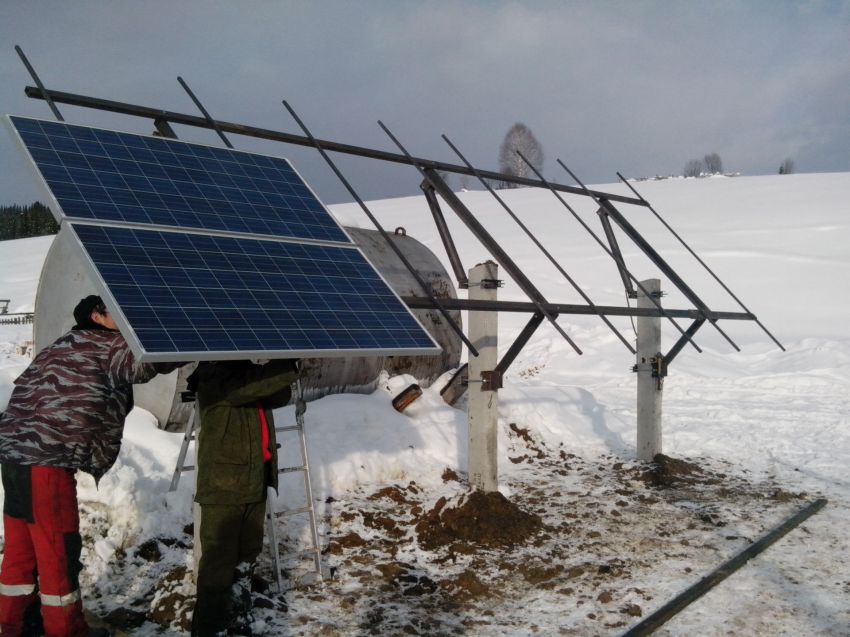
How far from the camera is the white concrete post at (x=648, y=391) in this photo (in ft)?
32.1

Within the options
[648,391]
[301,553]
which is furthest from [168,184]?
[648,391]

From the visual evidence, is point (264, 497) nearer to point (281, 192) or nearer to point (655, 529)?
point (281, 192)

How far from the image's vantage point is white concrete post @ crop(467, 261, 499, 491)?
7336 millimetres

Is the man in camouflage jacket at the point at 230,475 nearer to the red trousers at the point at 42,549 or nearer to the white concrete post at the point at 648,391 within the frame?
the red trousers at the point at 42,549

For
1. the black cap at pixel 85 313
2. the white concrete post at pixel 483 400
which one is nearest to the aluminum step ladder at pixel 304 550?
the black cap at pixel 85 313

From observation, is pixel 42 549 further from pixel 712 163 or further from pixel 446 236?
pixel 712 163

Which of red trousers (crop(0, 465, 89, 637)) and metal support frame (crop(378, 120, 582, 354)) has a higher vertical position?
metal support frame (crop(378, 120, 582, 354))

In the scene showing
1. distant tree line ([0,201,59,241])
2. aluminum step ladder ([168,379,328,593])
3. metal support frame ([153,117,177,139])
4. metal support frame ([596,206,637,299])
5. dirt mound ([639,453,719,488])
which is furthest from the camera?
distant tree line ([0,201,59,241])

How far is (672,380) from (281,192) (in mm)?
12208

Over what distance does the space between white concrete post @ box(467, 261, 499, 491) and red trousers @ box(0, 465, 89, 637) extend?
407 centimetres

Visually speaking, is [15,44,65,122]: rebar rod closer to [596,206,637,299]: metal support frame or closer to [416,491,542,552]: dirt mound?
[416,491,542,552]: dirt mound

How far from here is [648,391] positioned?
32.4 feet

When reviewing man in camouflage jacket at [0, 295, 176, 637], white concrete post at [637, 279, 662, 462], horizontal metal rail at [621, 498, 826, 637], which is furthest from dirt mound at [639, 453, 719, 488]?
man in camouflage jacket at [0, 295, 176, 637]

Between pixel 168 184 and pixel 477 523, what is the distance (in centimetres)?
399
